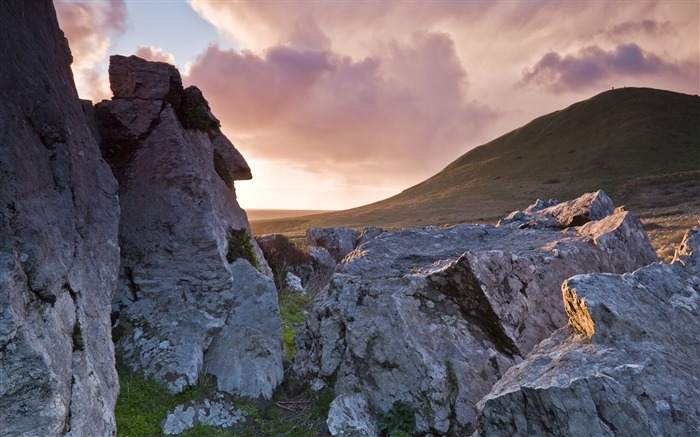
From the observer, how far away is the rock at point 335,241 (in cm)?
2812

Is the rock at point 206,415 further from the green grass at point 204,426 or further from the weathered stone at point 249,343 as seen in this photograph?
the weathered stone at point 249,343

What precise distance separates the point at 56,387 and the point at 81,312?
187cm

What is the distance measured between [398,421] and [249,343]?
13.8 ft

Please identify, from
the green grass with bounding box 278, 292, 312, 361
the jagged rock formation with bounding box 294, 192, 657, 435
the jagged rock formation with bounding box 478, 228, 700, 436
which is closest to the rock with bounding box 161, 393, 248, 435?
the jagged rock formation with bounding box 294, 192, 657, 435

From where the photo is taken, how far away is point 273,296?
498 inches

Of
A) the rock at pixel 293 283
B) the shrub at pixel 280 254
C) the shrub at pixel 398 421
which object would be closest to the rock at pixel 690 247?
the shrub at pixel 398 421

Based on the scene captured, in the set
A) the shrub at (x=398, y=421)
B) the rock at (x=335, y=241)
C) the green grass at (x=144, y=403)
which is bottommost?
the shrub at (x=398, y=421)

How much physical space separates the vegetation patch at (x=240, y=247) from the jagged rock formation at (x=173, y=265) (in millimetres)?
70

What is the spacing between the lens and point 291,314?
59.9 feet

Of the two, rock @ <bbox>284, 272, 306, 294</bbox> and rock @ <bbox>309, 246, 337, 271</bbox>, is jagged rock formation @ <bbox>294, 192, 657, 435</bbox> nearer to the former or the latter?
rock @ <bbox>284, 272, 306, 294</bbox>

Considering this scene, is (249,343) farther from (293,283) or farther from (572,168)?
(572,168)

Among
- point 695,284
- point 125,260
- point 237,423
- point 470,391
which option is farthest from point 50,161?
point 695,284

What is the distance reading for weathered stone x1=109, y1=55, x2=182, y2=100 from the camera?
12.6m

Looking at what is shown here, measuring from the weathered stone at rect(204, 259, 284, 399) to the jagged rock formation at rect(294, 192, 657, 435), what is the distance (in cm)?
78
